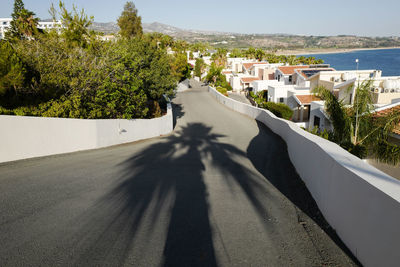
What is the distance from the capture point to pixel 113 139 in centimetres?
1598

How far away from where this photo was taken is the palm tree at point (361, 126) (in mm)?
10484

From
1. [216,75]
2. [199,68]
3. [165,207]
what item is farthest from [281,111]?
[199,68]

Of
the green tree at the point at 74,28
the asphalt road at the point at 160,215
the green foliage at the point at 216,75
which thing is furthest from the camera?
the green foliage at the point at 216,75

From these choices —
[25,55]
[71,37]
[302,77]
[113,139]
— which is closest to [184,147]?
[113,139]

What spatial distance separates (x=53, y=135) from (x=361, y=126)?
1276 centimetres

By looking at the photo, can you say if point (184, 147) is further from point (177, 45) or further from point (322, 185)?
point (177, 45)

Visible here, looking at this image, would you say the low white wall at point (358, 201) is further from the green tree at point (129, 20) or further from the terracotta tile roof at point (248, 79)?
the terracotta tile roof at point (248, 79)

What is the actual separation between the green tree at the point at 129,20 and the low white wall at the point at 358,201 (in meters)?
41.7

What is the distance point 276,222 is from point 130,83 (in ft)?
48.4

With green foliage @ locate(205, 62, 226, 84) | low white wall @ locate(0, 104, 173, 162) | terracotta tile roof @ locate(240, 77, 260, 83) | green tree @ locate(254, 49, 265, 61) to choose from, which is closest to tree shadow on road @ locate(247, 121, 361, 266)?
low white wall @ locate(0, 104, 173, 162)

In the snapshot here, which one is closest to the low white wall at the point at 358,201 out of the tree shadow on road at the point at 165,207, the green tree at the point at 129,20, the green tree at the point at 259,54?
the tree shadow on road at the point at 165,207

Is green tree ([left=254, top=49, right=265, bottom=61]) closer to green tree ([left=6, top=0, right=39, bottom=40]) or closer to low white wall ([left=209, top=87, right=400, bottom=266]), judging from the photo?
green tree ([left=6, top=0, right=39, bottom=40])

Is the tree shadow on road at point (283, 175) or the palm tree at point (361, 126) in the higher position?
the palm tree at point (361, 126)

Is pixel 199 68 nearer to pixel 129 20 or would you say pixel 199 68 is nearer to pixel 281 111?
pixel 129 20
